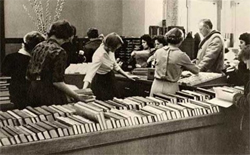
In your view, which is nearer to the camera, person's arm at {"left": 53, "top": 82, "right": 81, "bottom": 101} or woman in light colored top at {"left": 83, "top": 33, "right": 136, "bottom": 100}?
person's arm at {"left": 53, "top": 82, "right": 81, "bottom": 101}

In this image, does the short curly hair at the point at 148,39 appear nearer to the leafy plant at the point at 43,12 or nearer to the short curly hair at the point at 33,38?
the leafy plant at the point at 43,12

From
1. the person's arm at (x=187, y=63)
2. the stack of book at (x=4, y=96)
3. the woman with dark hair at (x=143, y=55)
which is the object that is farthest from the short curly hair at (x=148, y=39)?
the person's arm at (x=187, y=63)

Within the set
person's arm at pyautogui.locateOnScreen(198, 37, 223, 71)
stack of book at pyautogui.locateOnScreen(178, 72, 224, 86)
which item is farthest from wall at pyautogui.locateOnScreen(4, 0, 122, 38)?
stack of book at pyautogui.locateOnScreen(178, 72, 224, 86)

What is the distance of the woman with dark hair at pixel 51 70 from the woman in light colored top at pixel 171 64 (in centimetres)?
107

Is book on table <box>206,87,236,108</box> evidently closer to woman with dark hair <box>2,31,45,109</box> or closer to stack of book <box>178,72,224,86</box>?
stack of book <box>178,72,224,86</box>

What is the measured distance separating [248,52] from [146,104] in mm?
807

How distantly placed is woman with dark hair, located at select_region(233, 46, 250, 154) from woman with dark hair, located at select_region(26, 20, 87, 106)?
3.99 feet

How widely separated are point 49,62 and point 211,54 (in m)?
2.51

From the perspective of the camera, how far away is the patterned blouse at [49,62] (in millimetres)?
3223

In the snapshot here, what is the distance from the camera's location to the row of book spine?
233cm

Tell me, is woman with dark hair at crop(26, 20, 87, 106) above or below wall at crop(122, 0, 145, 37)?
below

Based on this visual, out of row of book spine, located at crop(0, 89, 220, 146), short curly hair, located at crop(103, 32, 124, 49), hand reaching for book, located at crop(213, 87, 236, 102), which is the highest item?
short curly hair, located at crop(103, 32, 124, 49)

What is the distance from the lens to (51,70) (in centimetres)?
326

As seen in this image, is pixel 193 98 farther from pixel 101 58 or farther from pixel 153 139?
pixel 101 58
